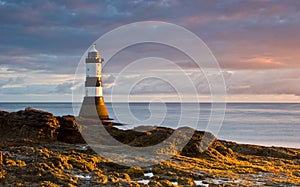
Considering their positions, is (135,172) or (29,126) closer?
(135,172)

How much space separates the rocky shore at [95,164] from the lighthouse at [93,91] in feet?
50.7

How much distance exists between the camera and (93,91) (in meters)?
47.9

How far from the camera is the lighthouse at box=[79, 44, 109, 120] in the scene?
4788 cm

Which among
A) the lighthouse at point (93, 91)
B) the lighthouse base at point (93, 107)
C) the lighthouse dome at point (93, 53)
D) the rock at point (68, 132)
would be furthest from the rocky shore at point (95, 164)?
the lighthouse dome at point (93, 53)

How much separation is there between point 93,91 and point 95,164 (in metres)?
27.9

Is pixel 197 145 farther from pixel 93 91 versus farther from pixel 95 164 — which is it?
pixel 93 91

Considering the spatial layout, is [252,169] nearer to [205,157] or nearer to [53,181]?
[205,157]

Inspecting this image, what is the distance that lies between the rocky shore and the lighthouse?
608 inches

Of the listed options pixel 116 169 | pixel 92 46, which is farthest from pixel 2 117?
pixel 92 46

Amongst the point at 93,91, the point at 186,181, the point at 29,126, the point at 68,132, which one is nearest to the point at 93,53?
the point at 93,91

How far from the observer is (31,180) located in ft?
52.5

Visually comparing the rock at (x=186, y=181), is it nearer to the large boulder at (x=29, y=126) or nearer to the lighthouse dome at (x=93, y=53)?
the large boulder at (x=29, y=126)

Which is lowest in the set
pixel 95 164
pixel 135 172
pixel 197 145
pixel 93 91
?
pixel 135 172

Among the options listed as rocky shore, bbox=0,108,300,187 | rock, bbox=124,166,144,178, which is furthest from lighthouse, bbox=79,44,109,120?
rock, bbox=124,166,144,178
